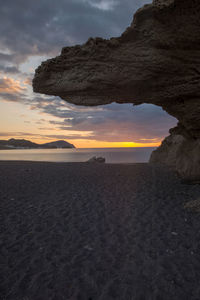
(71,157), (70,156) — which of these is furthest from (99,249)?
(70,156)

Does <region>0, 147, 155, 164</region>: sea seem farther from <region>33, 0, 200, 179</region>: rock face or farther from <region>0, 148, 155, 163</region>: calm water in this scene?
<region>33, 0, 200, 179</region>: rock face

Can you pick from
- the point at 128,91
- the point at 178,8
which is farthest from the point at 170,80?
the point at 178,8

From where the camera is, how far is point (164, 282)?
12.9 ft

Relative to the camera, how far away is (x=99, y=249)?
16.9 feet

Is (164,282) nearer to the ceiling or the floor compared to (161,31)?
nearer to the floor

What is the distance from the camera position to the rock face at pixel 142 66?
7836 millimetres

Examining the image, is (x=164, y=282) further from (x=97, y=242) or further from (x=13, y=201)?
(x=13, y=201)

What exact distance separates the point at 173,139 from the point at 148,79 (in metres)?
19.4

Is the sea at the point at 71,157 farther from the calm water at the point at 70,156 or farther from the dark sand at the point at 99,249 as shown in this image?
the dark sand at the point at 99,249

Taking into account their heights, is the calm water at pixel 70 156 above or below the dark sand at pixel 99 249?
above

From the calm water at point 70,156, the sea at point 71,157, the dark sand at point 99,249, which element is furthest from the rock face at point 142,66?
the calm water at point 70,156

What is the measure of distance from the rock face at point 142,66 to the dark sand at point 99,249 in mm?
6301

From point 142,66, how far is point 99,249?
855 cm

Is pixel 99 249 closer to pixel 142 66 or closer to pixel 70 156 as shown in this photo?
pixel 142 66
